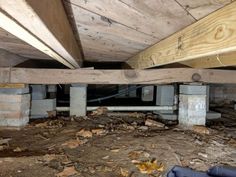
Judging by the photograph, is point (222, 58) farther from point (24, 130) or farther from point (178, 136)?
point (24, 130)

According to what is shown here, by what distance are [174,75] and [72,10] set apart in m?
1.97

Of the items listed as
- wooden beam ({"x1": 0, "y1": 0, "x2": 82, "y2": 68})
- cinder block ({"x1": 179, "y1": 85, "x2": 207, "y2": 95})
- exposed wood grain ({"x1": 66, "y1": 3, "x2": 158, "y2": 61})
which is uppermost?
exposed wood grain ({"x1": 66, "y1": 3, "x2": 158, "y2": 61})

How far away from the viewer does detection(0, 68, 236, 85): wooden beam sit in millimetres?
2820

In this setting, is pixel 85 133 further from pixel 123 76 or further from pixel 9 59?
pixel 9 59

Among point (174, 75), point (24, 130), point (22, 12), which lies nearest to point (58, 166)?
point (24, 130)

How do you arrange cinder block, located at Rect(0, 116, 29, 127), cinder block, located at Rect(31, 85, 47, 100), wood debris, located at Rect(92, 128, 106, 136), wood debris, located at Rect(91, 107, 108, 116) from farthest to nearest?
1. wood debris, located at Rect(91, 107, 108, 116)
2. cinder block, located at Rect(31, 85, 47, 100)
3. cinder block, located at Rect(0, 116, 29, 127)
4. wood debris, located at Rect(92, 128, 106, 136)

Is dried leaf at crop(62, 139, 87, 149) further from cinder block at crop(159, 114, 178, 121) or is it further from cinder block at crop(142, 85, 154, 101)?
cinder block at crop(142, 85, 154, 101)

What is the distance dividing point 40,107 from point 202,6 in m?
2.82

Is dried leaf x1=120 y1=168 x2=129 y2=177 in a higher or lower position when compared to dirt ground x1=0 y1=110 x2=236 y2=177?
lower

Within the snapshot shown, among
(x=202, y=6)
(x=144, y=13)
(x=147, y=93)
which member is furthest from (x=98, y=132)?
(x=202, y=6)

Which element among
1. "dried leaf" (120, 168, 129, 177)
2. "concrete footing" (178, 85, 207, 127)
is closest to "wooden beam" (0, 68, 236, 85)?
"concrete footing" (178, 85, 207, 127)

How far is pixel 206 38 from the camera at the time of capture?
3.56 ft

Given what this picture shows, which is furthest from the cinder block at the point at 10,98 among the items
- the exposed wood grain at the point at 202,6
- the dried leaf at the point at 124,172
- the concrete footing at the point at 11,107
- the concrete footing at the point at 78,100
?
the exposed wood grain at the point at 202,6

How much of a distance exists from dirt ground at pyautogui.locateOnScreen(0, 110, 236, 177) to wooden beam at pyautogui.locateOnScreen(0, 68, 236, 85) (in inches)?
23.0
